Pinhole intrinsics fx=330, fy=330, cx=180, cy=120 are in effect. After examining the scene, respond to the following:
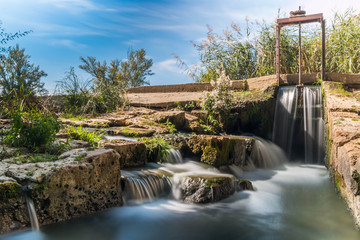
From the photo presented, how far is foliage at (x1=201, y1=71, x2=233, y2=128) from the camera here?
812 cm

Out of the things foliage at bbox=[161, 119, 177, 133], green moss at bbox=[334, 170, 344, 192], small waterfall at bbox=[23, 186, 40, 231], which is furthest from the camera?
foliage at bbox=[161, 119, 177, 133]

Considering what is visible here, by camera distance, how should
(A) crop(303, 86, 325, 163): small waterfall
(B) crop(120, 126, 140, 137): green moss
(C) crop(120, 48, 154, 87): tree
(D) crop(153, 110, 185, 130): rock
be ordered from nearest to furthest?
(B) crop(120, 126, 140, 137): green moss → (D) crop(153, 110, 185, 130): rock → (A) crop(303, 86, 325, 163): small waterfall → (C) crop(120, 48, 154, 87): tree

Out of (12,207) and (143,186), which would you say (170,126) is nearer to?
(143,186)

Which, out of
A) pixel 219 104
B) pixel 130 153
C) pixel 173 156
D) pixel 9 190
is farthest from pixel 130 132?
pixel 9 190

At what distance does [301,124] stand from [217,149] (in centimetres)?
338

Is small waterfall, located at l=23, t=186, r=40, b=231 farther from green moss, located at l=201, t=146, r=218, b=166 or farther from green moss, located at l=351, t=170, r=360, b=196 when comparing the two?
green moss, located at l=351, t=170, r=360, b=196

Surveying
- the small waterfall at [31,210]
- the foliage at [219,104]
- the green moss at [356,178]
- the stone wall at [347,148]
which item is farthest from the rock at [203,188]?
the foliage at [219,104]

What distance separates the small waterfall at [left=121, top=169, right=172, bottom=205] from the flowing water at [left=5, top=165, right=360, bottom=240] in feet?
0.41

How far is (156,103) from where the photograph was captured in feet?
30.8

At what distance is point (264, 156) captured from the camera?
6879 mm

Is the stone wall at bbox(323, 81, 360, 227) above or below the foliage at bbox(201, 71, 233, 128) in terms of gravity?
below

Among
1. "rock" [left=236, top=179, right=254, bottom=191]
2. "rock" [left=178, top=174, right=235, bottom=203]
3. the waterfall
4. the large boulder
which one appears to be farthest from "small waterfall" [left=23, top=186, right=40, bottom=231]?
the waterfall

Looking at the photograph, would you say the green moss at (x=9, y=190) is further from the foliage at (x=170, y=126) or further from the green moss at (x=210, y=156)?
the foliage at (x=170, y=126)

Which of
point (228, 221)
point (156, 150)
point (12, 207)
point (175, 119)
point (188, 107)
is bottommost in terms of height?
point (228, 221)
